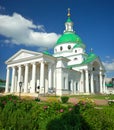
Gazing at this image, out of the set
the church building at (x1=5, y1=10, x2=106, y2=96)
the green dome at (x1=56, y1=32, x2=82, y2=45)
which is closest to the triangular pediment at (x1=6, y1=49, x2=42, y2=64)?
the church building at (x1=5, y1=10, x2=106, y2=96)

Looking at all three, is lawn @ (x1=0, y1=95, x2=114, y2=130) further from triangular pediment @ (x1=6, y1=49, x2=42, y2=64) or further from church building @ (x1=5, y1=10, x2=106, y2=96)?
triangular pediment @ (x1=6, y1=49, x2=42, y2=64)

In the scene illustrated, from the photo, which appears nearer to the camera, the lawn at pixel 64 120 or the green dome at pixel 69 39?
the lawn at pixel 64 120

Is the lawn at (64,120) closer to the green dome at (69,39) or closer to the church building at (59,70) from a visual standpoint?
the church building at (59,70)

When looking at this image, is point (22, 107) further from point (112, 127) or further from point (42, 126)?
point (112, 127)

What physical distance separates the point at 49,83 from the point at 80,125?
34.3 m

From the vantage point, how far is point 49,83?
39.4m

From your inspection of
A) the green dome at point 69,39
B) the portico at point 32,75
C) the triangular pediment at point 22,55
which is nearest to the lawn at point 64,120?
the portico at point 32,75

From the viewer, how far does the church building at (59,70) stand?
131 feet

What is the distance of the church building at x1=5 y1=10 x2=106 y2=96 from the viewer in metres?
39.8

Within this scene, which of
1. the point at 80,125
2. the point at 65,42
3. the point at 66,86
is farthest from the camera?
the point at 65,42

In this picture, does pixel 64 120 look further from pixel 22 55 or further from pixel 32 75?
pixel 22 55

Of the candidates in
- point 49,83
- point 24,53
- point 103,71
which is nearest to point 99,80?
point 103,71

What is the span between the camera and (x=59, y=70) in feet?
135

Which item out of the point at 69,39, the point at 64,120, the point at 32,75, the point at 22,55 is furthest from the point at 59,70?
the point at 64,120
